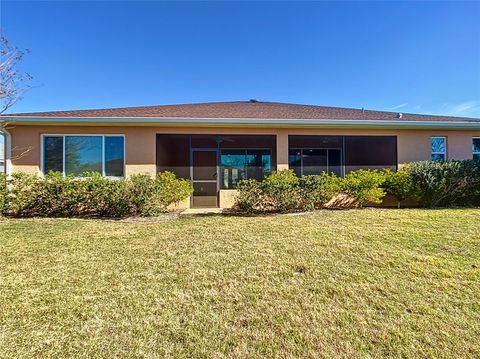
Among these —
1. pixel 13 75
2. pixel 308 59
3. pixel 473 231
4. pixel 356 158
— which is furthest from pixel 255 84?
pixel 473 231

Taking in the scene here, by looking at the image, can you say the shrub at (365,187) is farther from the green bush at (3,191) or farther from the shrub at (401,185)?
the green bush at (3,191)

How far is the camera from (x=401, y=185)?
28.6 ft

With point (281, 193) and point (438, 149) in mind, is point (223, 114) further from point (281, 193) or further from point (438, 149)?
point (438, 149)

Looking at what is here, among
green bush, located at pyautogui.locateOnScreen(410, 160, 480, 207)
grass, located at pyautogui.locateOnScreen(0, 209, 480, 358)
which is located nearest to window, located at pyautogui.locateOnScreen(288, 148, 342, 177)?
green bush, located at pyautogui.locateOnScreen(410, 160, 480, 207)

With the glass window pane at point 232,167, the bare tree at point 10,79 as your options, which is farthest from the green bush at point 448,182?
the bare tree at point 10,79

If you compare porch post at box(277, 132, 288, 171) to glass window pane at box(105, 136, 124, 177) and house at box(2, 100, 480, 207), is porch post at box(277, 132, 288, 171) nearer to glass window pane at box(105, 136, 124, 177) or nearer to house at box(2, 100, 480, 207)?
house at box(2, 100, 480, 207)

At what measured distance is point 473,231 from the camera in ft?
17.9

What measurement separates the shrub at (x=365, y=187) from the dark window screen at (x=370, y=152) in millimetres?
1156

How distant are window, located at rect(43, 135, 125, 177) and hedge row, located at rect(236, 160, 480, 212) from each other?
4.57 metres

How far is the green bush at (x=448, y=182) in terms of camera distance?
8438mm

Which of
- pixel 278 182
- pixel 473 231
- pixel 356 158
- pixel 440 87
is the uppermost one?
pixel 440 87

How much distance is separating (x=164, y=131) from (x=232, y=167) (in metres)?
2.87

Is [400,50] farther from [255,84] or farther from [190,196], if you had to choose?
[190,196]

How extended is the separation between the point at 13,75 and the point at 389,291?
10941 millimetres
